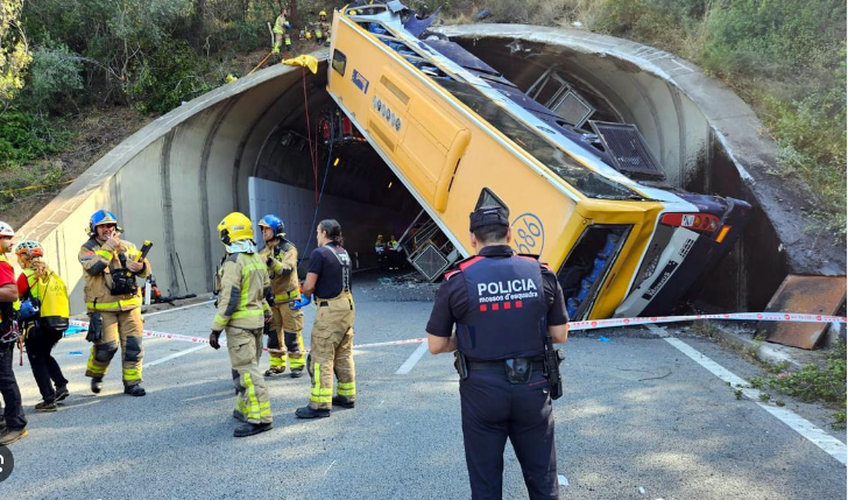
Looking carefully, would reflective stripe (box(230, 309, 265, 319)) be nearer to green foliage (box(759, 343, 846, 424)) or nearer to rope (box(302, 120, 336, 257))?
green foliage (box(759, 343, 846, 424))

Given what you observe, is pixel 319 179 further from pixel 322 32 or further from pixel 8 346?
pixel 8 346

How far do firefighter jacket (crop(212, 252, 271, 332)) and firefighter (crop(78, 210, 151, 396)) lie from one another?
1458mm

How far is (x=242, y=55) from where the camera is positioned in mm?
16859

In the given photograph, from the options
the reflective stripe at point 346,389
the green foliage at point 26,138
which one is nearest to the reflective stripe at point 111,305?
the reflective stripe at point 346,389

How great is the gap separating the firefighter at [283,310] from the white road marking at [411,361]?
41.9 inches

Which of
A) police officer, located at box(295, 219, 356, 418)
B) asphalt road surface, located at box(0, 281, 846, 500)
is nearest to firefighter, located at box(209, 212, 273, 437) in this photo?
asphalt road surface, located at box(0, 281, 846, 500)

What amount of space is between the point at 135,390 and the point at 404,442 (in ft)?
9.66

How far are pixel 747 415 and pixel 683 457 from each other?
1115 mm

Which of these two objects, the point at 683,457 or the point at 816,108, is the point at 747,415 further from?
the point at 816,108

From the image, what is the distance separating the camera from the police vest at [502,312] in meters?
2.54

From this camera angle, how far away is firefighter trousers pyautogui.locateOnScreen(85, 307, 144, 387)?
533 cm

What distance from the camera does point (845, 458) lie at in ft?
11.8

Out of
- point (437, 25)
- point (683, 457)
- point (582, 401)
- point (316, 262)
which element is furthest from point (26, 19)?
point (683, 457)

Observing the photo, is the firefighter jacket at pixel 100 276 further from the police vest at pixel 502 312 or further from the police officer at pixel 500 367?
the police vest at pixel 502 312
